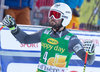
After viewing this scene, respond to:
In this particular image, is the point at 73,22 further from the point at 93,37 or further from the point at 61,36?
the point at 61,36

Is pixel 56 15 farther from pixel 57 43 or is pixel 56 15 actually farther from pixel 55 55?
pixel 55 55

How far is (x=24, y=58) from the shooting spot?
14.6 ft

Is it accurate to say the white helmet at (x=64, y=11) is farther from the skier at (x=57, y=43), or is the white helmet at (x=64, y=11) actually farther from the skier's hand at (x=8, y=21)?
the skier's hand at (x=8, y=21)

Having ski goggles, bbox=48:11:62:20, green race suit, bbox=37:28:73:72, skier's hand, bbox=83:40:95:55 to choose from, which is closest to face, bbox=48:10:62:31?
ski goggles, bbox=48:11:62:20

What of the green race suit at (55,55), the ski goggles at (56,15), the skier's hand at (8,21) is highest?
the ski goggles at (56,15)

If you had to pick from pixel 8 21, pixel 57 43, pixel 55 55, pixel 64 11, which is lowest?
pixel 55 55

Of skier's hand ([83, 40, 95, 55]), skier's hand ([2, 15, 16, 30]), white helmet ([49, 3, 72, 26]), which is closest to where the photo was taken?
skier's hand ([83, 40, 95, 55])

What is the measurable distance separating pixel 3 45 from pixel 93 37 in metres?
1.95

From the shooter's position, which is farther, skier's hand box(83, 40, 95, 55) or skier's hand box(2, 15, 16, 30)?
skier's hand box(2, 15, 16, 30)

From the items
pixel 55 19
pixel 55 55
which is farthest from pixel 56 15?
pixel 55 55

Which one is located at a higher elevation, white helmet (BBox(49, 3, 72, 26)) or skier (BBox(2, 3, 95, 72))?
white helmet (BBox(49, 3, 72, 26))

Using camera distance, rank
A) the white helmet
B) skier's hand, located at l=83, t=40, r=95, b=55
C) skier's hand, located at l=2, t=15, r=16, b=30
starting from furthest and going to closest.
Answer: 1. the white helmet
2. skier's hand, located at l=2, t=15, r=16, b=30
3. skier's hand, located at l=83, t=40, r=95, b=55

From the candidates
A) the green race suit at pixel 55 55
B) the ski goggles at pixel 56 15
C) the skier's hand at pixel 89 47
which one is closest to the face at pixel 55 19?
the ski goggles at pixel 56 15

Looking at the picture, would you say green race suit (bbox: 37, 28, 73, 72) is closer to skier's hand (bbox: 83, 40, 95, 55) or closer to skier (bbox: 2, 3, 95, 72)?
skier (bbox: 2, 3, 95, 72)
